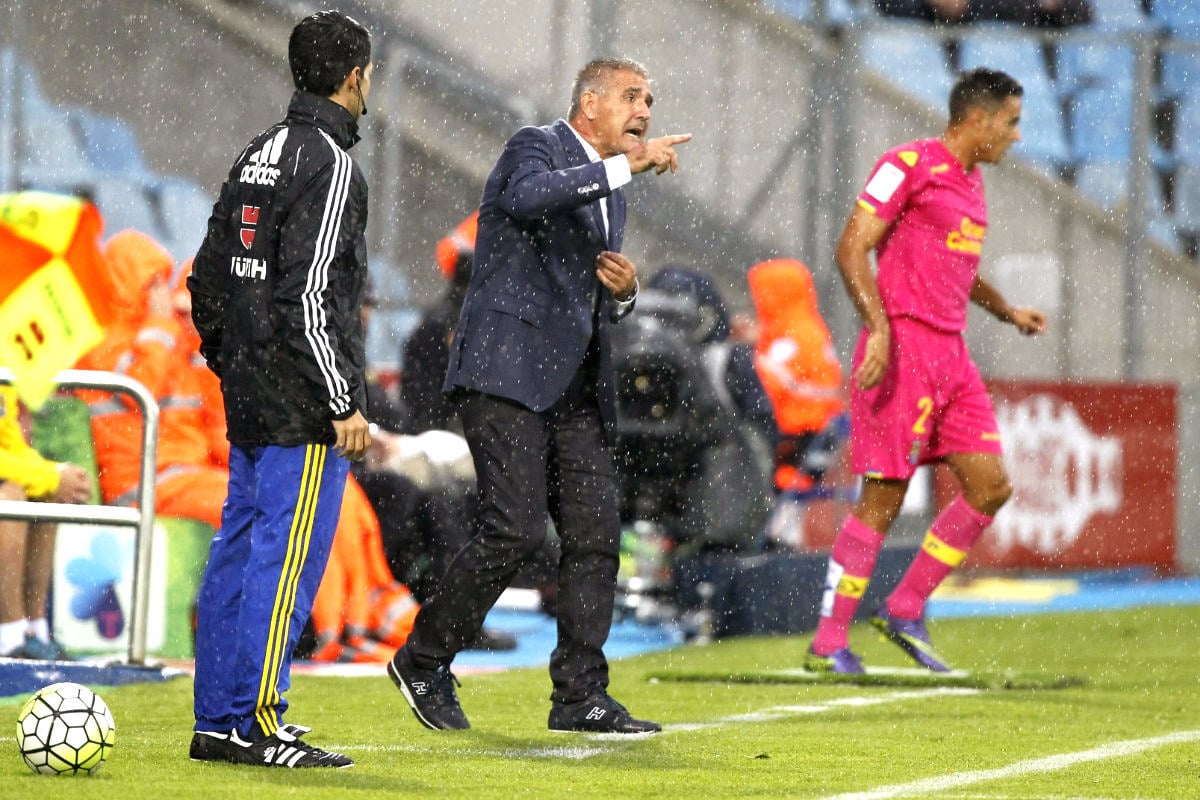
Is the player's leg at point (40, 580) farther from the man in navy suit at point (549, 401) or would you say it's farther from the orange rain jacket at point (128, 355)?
the man in navy suit at point (549, 401)

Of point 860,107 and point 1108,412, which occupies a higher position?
point 860,107

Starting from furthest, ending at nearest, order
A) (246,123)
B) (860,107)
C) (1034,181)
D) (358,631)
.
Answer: (1034,181) < (246,123) < (860,107) < (358,631)

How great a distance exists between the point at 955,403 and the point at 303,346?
134 inches

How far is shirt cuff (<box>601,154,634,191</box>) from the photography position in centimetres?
526

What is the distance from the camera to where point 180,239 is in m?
13.6

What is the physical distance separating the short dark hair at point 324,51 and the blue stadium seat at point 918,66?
9.77 meters

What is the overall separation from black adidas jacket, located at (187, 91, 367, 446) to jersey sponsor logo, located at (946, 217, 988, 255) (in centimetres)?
322

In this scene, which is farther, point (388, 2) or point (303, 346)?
point (388, 2)

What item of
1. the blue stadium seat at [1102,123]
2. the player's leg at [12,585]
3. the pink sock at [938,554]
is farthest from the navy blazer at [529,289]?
the blue stadium seat at [1102,123]

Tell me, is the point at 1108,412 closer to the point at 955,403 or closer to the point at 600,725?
the point at 955,403

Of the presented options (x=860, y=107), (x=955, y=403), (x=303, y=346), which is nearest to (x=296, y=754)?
(x=303, y=346)

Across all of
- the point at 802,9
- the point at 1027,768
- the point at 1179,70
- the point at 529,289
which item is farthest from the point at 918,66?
the point at 1027,768

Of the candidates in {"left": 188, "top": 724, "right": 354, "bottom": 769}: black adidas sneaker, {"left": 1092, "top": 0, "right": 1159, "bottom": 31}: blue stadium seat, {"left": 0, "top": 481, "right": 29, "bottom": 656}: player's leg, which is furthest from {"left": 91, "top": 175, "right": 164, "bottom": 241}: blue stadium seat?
{"left": 188, "top": 724, "right": 354, "bottom": 769}: black adidas sneaker

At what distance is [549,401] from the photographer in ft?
18.4
